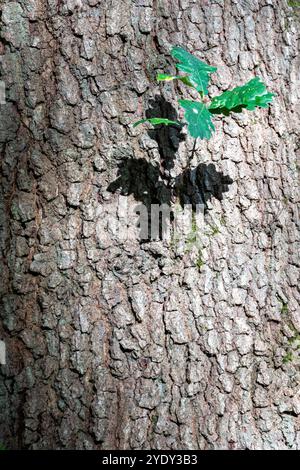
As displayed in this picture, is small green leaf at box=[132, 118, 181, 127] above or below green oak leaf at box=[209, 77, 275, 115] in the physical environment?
below

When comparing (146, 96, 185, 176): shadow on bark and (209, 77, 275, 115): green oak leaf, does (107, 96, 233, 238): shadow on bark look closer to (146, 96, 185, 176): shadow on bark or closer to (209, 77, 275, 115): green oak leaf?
(146, 96, 185, 176): shadow on bark

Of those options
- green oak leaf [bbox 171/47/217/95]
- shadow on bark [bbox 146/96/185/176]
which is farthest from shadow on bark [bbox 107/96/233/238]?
green oak leaf [bbox 171/47/217/95]

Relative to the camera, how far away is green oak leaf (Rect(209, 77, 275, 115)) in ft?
5.67

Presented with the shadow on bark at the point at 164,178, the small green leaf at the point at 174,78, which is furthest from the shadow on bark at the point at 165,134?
the small green leaf at the point at 174,78

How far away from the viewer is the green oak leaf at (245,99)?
1.73 metres

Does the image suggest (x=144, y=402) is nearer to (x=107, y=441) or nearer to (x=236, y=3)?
(x=107, y=441)

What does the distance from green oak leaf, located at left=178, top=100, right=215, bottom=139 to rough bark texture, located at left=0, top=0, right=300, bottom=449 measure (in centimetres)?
22

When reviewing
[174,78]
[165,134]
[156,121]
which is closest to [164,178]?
[165,134]

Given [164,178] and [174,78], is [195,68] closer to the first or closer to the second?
[174,78]

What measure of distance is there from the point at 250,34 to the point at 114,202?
91 cm

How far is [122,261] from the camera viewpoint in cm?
188

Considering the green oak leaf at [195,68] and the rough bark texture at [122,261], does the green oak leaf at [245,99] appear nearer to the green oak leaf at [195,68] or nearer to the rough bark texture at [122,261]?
the green oak leaf at [195,68]
